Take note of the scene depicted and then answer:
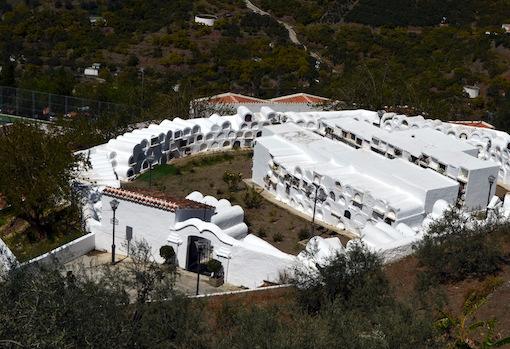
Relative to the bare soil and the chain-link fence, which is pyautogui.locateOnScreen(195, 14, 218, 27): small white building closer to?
the chain-link fence

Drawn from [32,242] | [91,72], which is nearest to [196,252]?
[32,242]

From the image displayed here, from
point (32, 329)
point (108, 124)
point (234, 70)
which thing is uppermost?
point (32, 329)

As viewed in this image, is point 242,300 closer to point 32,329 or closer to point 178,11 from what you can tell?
point 32,329

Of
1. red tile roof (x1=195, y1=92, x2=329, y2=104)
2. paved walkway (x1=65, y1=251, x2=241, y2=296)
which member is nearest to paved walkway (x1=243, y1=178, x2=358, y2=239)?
paved walkway (x1=65, y1=251, x2=241, y2=296)

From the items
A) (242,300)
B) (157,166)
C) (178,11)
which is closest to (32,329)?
(242,300)

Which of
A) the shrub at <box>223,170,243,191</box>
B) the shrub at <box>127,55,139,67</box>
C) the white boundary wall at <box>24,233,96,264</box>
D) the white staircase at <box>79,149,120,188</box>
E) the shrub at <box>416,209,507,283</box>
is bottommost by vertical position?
the shrub at <box>127,55,139,67</box>

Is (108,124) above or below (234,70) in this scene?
above
